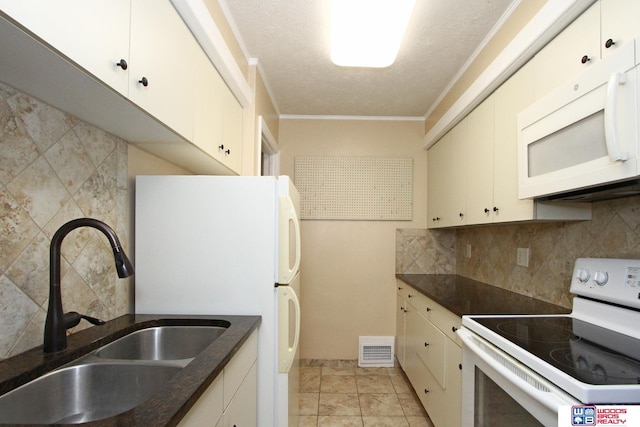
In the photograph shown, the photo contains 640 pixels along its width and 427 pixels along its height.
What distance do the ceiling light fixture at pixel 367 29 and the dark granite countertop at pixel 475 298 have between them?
1.44 meters

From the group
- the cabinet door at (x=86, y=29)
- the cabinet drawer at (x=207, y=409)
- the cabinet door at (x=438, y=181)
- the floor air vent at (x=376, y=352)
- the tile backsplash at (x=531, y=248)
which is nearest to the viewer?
the cabinet door at (x=86, y=29)

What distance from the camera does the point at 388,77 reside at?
7.80 feet

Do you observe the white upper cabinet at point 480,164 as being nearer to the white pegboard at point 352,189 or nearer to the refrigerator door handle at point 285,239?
the white pegboard at point 352,189

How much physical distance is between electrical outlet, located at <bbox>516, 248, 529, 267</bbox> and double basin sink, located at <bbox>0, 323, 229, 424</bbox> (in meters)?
1.96

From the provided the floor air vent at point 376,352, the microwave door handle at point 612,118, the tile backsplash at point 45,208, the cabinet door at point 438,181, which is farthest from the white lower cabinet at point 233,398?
the cabinet door at point 438,181

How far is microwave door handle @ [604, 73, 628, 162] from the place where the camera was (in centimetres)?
87

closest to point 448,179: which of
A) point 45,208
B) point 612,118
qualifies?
point 612,118

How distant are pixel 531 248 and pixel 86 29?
2287 mm

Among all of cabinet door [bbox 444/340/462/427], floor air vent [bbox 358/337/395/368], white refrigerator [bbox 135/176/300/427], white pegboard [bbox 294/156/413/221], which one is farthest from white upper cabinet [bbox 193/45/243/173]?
floor air vent [bbox 358/337/395/368]

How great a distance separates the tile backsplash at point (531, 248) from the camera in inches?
53.1

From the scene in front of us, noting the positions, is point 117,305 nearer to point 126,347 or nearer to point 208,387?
point 126,347

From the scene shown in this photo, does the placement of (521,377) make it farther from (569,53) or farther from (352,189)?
(352,189)

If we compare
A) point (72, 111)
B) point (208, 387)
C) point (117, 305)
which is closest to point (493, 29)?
point (72, 111)

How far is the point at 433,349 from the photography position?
2018 millimetres
